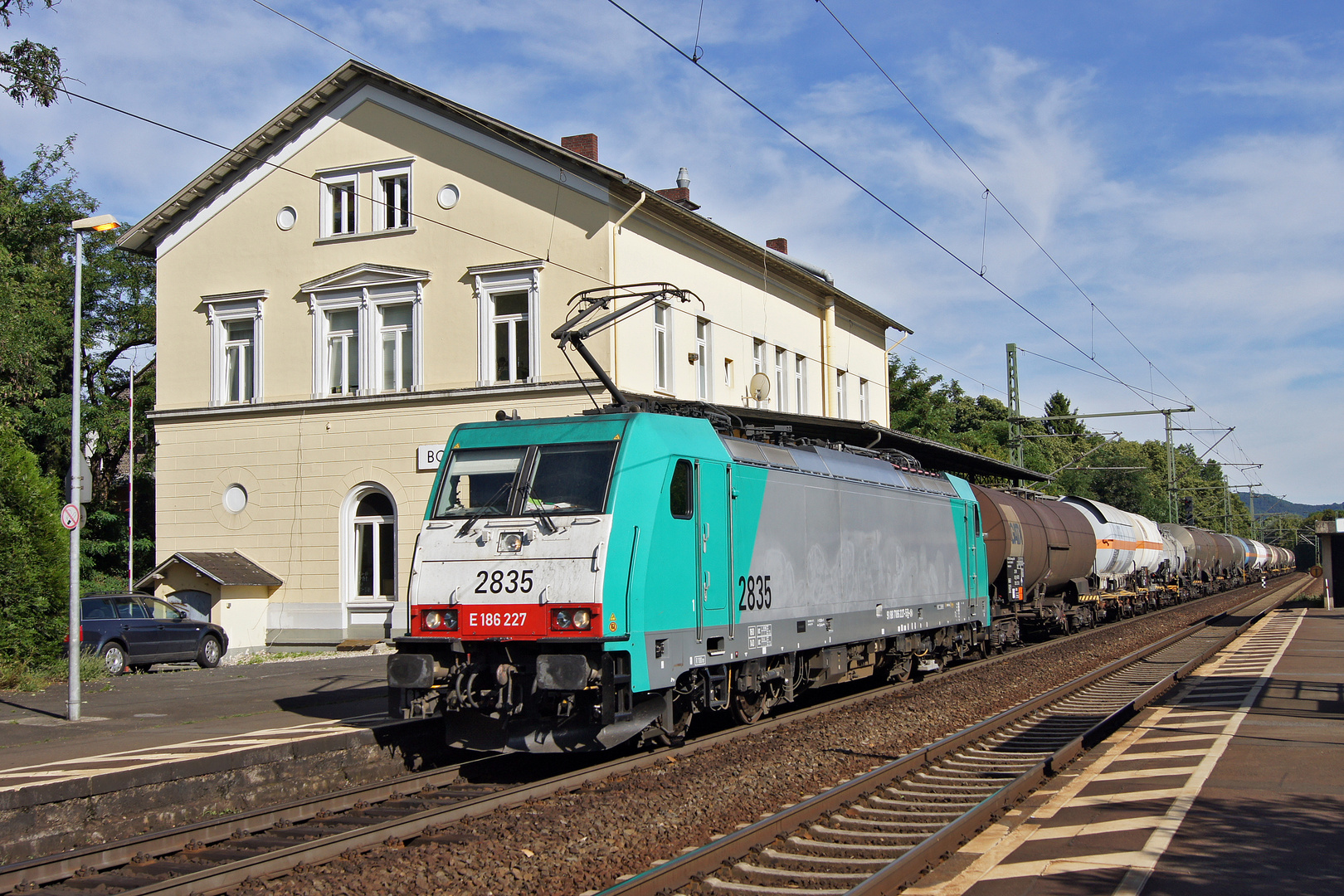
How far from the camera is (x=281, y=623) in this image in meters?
26.2

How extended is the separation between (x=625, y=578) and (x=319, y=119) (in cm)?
2108

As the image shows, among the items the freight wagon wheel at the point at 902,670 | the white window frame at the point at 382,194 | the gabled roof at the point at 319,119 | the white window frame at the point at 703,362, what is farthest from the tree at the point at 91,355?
the freight wagon wheel at the point at 902,670

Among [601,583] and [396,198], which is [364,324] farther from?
[601,583]

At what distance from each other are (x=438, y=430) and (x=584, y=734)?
16264 millimetres

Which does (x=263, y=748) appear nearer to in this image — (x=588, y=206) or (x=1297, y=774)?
(x=1297, y=774)

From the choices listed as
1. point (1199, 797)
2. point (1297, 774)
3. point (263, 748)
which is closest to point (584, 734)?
point (263, 748)

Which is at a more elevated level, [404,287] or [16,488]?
[404,287]

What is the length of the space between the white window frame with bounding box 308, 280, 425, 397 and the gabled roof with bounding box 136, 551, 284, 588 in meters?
4.33

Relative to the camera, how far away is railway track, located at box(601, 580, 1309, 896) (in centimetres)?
662

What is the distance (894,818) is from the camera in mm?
8375

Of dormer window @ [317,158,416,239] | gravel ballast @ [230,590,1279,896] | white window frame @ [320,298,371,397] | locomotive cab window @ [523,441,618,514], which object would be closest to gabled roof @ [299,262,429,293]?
white window frame @ [320,298,371,397]

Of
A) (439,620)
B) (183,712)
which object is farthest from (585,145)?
(439,620)

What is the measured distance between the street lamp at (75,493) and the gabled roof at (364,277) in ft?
35.8

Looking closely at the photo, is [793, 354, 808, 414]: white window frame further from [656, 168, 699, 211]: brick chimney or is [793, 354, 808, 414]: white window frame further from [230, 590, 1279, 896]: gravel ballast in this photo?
[230, 590, 1279, 896]: gravel ballast
